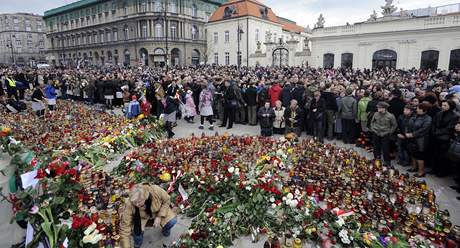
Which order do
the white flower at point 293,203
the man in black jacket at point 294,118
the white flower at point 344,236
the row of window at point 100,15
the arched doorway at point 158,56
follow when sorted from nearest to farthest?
the white flower at point 344,236 → the white flower at point 293,203 → the man in black jacket at point 294,118 → the row of window at point 100,15 → the arched doorway at point 158,56

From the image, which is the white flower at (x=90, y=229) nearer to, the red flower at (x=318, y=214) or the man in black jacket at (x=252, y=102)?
the red flower at (x=318, y=214)

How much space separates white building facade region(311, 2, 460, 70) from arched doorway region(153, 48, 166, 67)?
33213 mm

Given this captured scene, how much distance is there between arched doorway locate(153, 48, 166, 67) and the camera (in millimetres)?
58334

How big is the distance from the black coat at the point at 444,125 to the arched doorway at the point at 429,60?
2774cm

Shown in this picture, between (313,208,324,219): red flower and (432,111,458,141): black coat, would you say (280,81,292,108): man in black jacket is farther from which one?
(313,208,324,219): red flower

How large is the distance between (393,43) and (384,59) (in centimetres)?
185

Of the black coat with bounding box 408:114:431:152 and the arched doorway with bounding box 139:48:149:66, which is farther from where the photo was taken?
the arched doorway with bounding box 139:48:149:66

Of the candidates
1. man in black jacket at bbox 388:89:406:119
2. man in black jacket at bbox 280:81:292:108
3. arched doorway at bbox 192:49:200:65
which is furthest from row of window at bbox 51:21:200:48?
man in black jacket at bbox 388:89:406:119

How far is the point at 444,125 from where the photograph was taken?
699 centimetres

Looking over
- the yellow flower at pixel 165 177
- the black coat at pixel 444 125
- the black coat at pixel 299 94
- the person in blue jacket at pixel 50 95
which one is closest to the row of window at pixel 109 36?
the person in blue jacket at pixel 50 95

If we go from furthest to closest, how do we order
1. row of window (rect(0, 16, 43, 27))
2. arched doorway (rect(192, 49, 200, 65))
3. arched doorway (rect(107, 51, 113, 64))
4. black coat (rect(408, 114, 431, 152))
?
row of window (rect(0, 16, 43, 27)) → arched doorway (rect(107, 51, 113, 64)) → arched doorway (rect(192, 49, 200, 65)) → black coat (rect(408, 114, 431, 152))

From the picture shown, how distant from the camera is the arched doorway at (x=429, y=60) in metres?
29.4

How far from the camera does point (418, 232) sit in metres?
4.82

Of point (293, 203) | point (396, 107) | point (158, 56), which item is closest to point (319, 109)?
point (396, 107)
